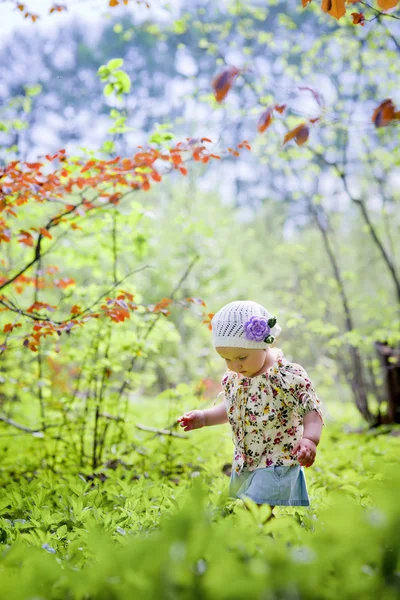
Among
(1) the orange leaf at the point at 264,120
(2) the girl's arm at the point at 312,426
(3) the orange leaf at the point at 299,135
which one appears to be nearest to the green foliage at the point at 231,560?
(2) the girl's arm at the point at 312,426

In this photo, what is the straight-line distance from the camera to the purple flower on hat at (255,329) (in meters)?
2.39

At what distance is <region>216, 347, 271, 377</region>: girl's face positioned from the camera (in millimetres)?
2461

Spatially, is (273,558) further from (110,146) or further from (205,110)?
(205,110)

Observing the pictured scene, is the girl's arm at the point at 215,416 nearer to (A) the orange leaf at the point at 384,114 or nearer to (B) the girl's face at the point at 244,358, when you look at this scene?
(B) the girl's face at the point at 244,358

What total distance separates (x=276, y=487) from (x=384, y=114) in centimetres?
177

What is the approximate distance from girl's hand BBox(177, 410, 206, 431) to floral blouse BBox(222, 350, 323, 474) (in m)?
0.21

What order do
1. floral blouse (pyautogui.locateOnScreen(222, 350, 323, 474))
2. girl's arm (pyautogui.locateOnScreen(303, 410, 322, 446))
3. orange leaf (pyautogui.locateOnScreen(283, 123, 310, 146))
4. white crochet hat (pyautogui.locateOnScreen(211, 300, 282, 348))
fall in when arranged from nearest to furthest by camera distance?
orange leaf (pyautogui.locateOnScreen(283, 123, 310, 146)) → girl's arm (pyautogui.locateOnScreen(303, 410, 322, 446)) → white crochet hat (pyautogui.locateOnScreen(211, 300, 282, 348)) → floral blouse (pyautogui.locateOnScreen(222, 350, 323, 474))

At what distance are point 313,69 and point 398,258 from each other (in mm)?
9155

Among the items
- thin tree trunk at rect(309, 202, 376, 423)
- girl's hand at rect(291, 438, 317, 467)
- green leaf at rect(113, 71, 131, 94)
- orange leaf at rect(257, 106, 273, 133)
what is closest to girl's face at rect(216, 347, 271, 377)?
girl's hand at rect(291, 438, 317, 467)

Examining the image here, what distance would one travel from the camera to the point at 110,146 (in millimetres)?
3568

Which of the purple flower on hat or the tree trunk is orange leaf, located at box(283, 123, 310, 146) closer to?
the purple flower on hat

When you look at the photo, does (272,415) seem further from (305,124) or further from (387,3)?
(387,3)

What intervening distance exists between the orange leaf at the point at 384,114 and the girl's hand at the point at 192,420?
5.54ft

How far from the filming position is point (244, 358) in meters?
2.48
